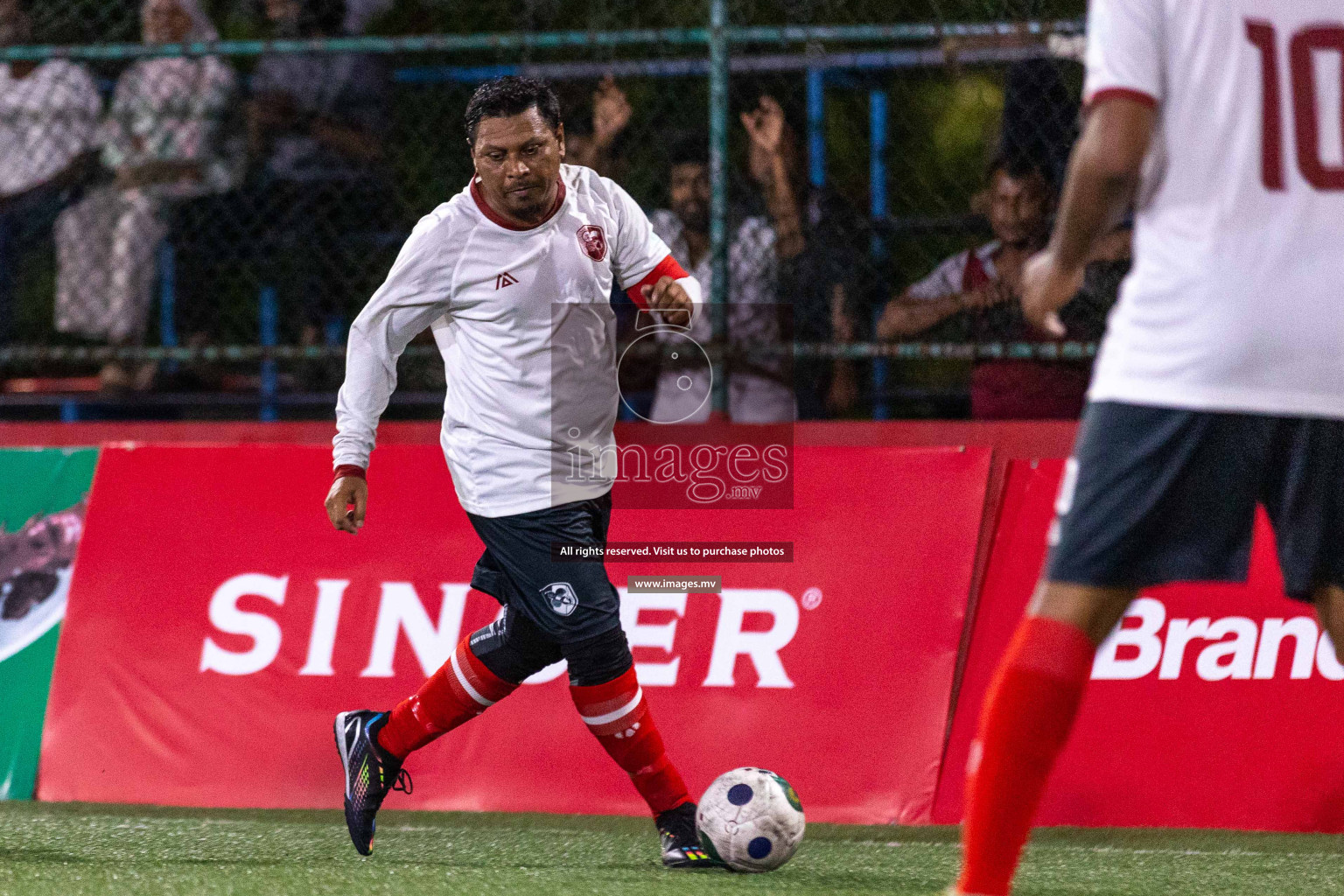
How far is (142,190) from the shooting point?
6.68 metres

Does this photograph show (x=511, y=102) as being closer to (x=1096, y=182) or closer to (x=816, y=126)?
(x=1096, y=182)

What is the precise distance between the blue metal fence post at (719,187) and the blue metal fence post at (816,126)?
0.41 meters

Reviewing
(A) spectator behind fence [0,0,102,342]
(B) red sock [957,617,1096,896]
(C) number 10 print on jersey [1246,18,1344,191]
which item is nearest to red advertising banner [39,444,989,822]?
(A) spectator behind fence [0,0,102,342]

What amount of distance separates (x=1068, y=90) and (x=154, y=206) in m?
3.70

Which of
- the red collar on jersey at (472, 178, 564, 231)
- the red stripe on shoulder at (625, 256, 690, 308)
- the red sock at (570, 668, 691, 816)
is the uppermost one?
the red collar on jersey at (472, 178, 564, 231)

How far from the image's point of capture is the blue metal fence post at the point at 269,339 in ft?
22.1

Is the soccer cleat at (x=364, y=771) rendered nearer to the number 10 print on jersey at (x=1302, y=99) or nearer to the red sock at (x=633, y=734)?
the red sock at (x=633, y=734)

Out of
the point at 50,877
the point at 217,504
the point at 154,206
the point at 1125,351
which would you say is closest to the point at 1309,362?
the point at 1125,351

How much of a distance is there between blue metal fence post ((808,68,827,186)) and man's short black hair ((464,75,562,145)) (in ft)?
6.13

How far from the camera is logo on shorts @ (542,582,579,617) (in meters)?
3.99

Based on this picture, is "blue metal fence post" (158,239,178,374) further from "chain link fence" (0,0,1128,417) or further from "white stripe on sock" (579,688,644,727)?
"white stripe on sock" (579,688,644,727)

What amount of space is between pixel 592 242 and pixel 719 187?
142cm

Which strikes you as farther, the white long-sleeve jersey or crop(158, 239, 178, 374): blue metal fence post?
crop(158, 239, 178, 374): blue metal fence post

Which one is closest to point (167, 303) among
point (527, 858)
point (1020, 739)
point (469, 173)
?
point (469, 173)
